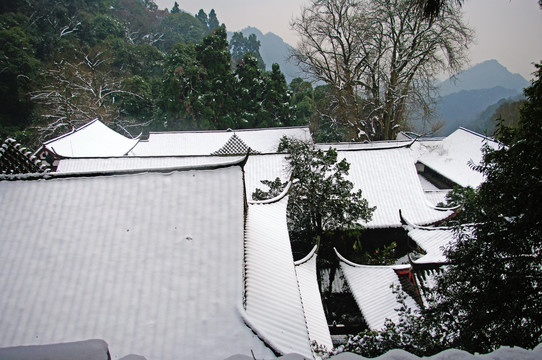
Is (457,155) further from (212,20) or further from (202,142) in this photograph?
(212,20)

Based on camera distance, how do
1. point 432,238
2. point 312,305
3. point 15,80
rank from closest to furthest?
point 312,305 → point 432,238 → point 15,80

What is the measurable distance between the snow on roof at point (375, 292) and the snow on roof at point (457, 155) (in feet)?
35.5

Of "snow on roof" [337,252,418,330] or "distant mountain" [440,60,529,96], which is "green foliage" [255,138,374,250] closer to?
"snow on roof" [337,252,418,330]

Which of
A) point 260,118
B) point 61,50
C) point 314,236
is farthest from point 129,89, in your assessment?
point 314,236

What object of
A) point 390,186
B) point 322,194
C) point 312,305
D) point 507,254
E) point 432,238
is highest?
point 507,254

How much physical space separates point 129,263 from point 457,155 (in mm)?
21033

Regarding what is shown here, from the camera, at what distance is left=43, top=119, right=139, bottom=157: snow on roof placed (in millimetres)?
18234

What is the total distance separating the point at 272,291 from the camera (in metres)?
5.08

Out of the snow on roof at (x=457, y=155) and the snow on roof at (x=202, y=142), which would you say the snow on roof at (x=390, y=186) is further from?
the snow on roof at (x=202, y=142)

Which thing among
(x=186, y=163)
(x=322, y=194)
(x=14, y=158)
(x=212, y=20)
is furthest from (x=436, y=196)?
(x=212, y=20)

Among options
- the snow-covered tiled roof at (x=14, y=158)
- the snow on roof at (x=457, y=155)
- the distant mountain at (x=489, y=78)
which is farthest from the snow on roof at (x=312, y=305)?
the distant mountain at (x=489, y=78)

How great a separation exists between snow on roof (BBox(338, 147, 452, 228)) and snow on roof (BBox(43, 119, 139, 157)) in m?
14.0

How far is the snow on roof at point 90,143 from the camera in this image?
18234 mm

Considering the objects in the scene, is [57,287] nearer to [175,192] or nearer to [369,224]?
[175,192]
